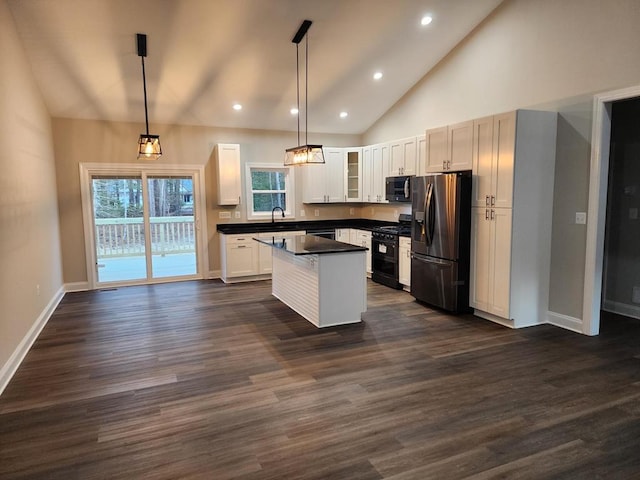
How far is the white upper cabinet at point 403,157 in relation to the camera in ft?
20.5

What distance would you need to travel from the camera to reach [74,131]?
6438 mm

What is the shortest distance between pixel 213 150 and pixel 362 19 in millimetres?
3503

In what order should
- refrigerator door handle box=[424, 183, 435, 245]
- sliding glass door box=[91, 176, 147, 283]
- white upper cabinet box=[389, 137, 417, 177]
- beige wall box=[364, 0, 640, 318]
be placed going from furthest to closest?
sliding glass door box=[91, 176, 147, 283] < white upper cabinet box=[389, 137, 417, 177] < refrigerator door handle box=[424, 183, 435, 245] < beige wall box=[364, 0, 640, 318]

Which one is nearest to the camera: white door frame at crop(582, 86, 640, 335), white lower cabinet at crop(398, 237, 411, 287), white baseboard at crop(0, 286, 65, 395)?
white baseboard at crop(0, 286, 65, 395)

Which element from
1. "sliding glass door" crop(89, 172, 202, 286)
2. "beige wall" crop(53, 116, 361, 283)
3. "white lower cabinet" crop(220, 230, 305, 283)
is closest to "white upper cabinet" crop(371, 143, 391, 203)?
"beige wall" crop(53, 116, 361, 283)

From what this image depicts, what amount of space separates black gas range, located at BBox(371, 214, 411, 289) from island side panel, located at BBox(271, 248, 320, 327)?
1.79 metres

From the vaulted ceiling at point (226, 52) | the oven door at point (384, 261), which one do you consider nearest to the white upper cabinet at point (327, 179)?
the vaulted ceiling at point (226, 52)

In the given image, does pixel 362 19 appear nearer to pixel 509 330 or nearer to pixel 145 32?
pixel 145 32

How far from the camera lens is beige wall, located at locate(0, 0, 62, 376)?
3617 millimetres

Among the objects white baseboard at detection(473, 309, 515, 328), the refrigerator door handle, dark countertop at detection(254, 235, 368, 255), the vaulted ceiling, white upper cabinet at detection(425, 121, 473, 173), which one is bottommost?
white baseboard at detection(473, 309, 515, 328)

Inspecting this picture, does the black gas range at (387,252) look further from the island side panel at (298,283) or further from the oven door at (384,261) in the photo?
the island side panel at (298,283)

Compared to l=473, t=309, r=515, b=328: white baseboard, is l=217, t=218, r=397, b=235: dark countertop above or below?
above

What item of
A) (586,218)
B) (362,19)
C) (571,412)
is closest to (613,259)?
(586,218)

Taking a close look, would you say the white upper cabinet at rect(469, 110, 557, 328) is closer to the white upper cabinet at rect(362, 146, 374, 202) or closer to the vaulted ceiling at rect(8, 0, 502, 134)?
the vaulted ceiling at rect(8, 0, 502, 134)
